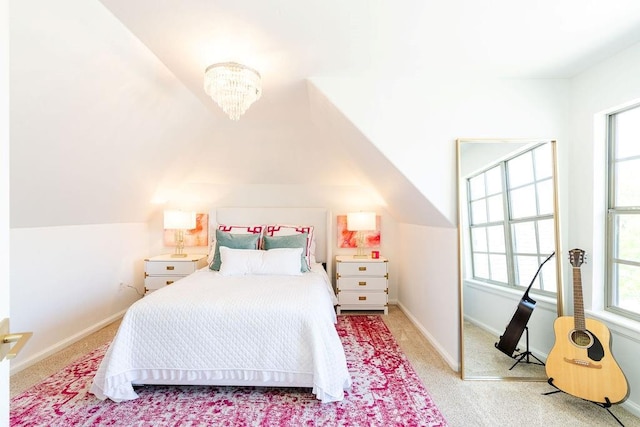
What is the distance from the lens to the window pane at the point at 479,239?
93.7 inches

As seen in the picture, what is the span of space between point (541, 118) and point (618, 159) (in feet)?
1.82

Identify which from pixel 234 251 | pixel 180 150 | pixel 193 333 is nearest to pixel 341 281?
pixel 234 251

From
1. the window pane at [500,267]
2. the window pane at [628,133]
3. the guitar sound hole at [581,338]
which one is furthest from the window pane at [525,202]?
the guitar sound hole at [581,338]

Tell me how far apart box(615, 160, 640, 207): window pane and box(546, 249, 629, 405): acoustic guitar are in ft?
1.32

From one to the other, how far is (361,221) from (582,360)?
90.9 inches

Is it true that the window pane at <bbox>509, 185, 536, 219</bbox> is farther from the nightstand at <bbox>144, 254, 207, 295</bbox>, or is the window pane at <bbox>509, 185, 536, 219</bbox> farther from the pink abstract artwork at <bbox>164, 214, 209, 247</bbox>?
the pink abstract artwork at <bbox>164, 214, 209, 247</bbox>

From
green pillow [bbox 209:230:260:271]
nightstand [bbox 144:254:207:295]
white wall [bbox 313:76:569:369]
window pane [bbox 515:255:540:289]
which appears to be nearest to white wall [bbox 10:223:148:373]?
nightstand [bbox 144:254:207:295]

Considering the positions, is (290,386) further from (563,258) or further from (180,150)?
(180,150)

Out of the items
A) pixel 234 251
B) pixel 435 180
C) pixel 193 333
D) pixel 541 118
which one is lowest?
pixel 193 333

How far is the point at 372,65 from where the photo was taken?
2285 millimetres

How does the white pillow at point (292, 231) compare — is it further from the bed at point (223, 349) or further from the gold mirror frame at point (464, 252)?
the gold mirror frame at point (464, 252)

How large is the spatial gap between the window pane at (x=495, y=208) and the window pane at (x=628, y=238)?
2.18 feet

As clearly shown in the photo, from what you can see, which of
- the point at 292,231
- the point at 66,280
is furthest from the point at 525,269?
the point at 66,280

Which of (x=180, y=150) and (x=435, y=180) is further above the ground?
(x=180, y=150)
